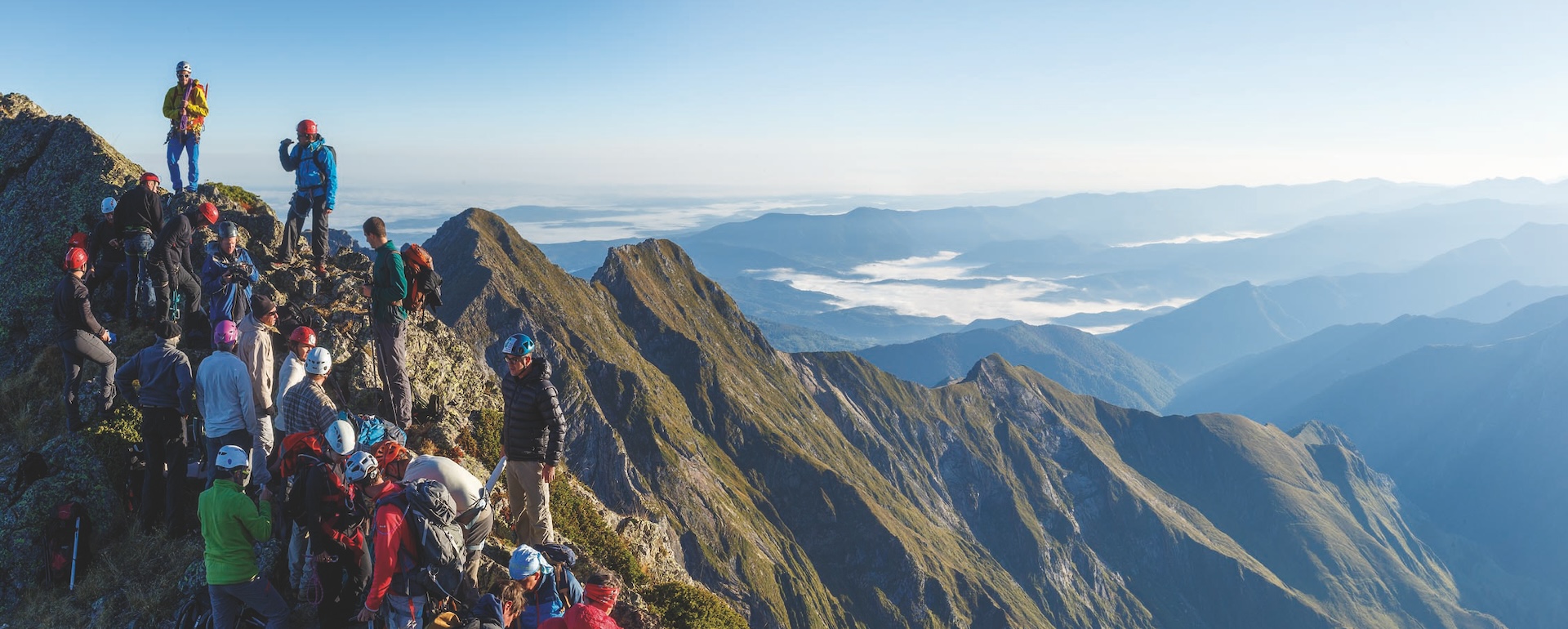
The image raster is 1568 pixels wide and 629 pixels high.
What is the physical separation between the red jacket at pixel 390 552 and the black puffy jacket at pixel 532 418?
12.3 ft

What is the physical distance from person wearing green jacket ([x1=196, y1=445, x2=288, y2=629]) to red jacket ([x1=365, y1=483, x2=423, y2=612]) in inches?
84.1

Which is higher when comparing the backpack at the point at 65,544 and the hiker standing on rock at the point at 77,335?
the hiker standing on rock at the point at 77,335

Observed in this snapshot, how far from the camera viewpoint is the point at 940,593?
18200cm

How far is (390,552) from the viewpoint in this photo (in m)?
10.7

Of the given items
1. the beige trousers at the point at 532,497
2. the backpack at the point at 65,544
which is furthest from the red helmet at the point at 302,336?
the backpack at the point at 65,544

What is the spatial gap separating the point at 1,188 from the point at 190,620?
28.7 metres

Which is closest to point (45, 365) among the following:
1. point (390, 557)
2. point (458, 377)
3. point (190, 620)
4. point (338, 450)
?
point (458, 377)

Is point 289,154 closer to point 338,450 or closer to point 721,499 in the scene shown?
point 338,450

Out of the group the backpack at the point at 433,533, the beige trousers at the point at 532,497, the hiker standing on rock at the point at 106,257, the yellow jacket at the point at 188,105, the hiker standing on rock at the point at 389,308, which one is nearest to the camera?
the backpack at the point at 433,533

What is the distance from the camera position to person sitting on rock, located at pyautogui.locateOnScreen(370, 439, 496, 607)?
38.5 feet

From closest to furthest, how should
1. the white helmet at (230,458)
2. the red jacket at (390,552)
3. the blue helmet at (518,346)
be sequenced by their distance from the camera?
the red jacket at (390,552)
the white helmet at (230,458)
the blue helmet at (518,346)

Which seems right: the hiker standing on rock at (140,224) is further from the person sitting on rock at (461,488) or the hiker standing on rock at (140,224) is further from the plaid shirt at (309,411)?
the person sitting on rock at (461,488)

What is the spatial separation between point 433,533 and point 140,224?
1732 cm

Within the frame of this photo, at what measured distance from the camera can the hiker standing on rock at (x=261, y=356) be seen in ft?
48.3
